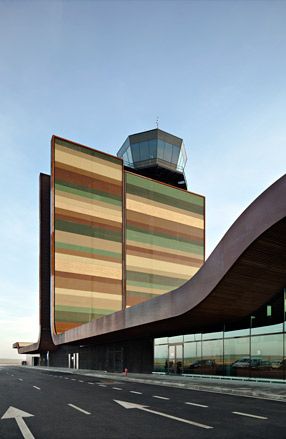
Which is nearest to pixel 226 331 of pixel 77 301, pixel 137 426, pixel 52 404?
pixel 52 404

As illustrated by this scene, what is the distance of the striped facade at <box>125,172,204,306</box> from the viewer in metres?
65.1

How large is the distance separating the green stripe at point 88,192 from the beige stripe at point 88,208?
1132 mm

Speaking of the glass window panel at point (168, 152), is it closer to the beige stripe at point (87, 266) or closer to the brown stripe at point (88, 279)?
the beige stripe at point (87, 266)

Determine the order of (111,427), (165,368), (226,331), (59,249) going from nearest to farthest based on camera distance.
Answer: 1. (111,427)
2. (226,331)
3. (165,368)
4. (59,249)

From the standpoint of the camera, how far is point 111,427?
34.0 feet

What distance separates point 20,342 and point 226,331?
102908 mm

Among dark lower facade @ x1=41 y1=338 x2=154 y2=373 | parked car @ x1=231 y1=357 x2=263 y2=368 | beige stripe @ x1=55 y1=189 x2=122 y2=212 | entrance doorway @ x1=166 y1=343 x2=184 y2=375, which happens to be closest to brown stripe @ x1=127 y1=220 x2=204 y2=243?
beige stripe @ x1=55 y1=189 x2=122 y2=212

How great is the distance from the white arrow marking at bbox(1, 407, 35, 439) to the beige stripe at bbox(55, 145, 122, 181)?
162ft

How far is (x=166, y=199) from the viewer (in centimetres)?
7038

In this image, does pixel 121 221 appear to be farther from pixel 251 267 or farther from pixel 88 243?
pixel 251 267

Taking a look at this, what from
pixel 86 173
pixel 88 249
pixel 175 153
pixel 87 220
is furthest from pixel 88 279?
pixel 175 153

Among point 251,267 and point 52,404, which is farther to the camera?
point 251,267

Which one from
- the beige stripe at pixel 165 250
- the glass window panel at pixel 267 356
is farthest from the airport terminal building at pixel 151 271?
the beige stripe at pixel 165 250

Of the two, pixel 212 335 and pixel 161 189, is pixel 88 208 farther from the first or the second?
pixel 212 335
